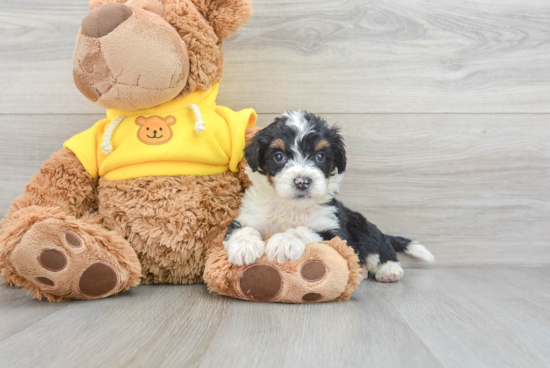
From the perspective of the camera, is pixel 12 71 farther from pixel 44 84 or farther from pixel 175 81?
pixel 175 81

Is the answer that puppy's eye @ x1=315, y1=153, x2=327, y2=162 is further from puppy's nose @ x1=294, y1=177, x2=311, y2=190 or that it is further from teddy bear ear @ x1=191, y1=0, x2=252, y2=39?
teddy bear ear @ x1=191, y1=0, x2=252, y2=39

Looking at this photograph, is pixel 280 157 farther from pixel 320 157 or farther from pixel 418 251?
pixel 418 251

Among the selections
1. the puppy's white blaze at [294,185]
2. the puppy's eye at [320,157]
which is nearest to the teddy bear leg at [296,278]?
the puppy's white blaze at [294,185]

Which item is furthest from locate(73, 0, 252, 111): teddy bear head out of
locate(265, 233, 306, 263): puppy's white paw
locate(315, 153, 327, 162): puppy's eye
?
locate(265, 233, 306, 263): puppy's white paw

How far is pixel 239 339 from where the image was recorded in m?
1.03

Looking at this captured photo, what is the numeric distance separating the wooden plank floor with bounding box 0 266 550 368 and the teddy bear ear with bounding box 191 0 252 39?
0.97 meters

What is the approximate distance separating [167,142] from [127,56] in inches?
12.6

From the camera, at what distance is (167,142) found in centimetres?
152

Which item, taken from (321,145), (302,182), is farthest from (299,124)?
(302,182)

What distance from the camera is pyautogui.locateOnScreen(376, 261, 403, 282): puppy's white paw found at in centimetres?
174

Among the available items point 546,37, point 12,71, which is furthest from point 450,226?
point 12,71

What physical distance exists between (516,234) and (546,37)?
2.97ft

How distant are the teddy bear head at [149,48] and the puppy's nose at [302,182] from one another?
1.75ft

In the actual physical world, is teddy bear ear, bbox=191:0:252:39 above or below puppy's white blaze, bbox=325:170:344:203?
above
